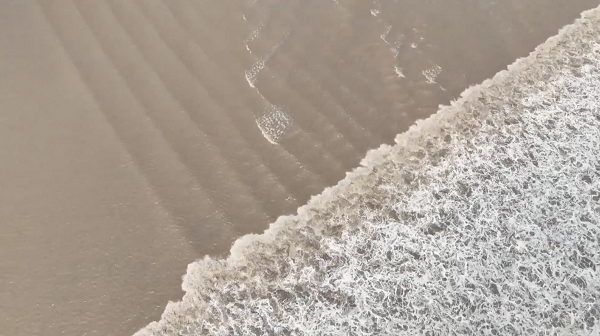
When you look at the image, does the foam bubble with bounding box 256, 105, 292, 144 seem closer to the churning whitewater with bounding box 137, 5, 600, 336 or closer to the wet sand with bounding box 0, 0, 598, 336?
the wet sand with bounding box 0, 0, 598, 336

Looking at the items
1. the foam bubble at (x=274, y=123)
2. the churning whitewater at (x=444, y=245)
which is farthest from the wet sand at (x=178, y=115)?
the churning whitewater at (x=444, y=245)

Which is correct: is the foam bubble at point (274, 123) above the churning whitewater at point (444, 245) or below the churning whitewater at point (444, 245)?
above

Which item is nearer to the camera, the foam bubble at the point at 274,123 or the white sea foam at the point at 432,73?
the foam bubble at the point at 274,123

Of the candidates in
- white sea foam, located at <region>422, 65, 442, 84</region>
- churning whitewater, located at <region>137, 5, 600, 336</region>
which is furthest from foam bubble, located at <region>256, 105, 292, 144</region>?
white sea foam, located at <region>422, 65, 442, 84</region>

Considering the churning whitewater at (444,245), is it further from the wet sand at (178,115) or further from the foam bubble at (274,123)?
the foam bubble at (274,123)

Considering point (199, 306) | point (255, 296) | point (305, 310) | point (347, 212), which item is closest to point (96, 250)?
point (199, 306)

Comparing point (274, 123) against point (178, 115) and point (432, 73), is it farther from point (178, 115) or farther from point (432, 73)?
point (432, 73)
